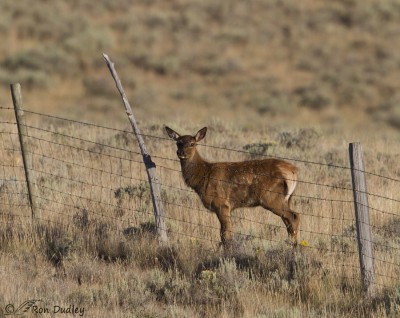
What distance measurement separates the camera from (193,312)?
8141 mm

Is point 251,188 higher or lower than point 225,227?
higher

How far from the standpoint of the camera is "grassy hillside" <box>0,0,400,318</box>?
28.3 ft

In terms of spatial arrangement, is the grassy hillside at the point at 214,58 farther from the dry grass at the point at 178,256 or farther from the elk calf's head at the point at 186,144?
the elk calf's head at the point at 186,144

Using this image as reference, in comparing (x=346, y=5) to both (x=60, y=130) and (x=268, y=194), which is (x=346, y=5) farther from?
(x=268, y=194)

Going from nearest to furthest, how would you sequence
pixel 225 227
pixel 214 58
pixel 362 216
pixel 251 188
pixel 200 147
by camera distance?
pixel 362 216
pixel 225 227
pixel 251 188
pixel 200 147
pixel 214 58

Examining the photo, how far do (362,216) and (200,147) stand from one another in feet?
26.3

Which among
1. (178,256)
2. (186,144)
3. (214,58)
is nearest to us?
(178,256)
